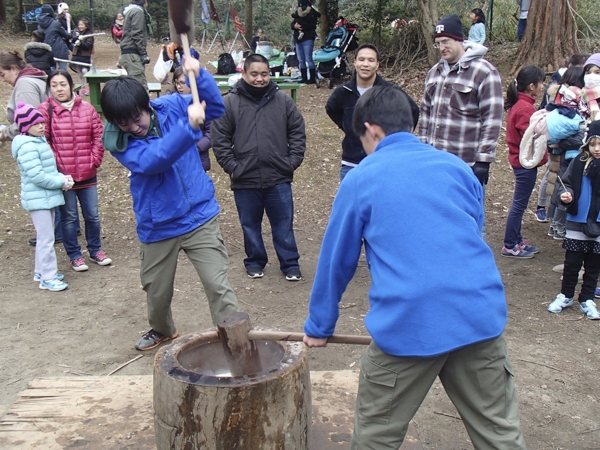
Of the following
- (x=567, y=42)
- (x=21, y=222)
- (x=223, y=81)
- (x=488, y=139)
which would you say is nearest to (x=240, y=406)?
(x=488, y=139)

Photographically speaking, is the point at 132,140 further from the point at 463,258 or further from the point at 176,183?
the point at 463,258

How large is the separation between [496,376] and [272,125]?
11.3 feet

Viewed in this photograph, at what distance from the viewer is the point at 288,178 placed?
5.30 metres

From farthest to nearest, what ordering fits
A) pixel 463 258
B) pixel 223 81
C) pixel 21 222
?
pixel 223 81 < pixel 21 222 < pixel 463 258

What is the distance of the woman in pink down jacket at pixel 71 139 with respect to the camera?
539 cm

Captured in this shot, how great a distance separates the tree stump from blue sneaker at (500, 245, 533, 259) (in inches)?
146

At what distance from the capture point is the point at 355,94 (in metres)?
5.07

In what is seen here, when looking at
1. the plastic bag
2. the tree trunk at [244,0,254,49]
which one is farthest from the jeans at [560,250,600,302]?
the tree trunk at [244,0,254,49]

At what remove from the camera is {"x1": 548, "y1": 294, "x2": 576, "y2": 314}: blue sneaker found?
15.1 feet

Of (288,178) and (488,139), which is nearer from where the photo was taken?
(488,139)

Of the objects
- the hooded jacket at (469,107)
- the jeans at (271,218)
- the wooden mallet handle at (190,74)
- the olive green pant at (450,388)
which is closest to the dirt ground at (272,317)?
the jeans at (271,218)

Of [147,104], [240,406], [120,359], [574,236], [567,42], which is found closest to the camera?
[240,406]

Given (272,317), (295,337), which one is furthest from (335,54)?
(295,337)

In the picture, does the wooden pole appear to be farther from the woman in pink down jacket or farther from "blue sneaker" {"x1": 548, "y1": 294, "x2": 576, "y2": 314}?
the woman in pink down jacket
